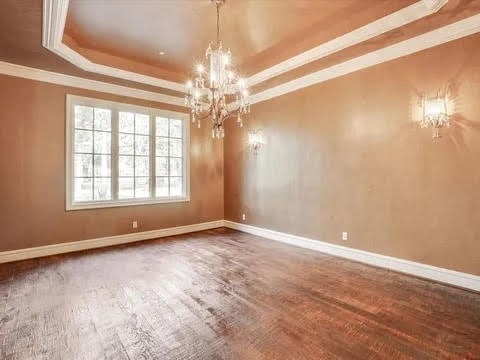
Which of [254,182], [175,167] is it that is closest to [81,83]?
[175,167]

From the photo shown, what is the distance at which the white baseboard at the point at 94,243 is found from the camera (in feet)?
13.7

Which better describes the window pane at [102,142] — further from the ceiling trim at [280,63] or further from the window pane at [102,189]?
the ceiling trim at [280,63]

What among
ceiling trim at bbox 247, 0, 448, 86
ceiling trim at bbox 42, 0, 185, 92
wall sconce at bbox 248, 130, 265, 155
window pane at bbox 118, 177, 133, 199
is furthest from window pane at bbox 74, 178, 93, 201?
ceiling trim at bbox 247, 0, 448, 86

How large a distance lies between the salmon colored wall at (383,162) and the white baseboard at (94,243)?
192cm

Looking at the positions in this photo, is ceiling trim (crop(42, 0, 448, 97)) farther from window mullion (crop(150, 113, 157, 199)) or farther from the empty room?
window mullion (crop(150, 113, 157, 199))

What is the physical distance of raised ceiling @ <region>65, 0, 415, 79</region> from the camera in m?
3.09

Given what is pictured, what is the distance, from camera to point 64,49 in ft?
11.9

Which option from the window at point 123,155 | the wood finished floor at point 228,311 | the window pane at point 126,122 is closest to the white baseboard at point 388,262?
the wood finished floor at point 228,311

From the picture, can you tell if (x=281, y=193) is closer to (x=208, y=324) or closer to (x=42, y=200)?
(x=208, y=324)

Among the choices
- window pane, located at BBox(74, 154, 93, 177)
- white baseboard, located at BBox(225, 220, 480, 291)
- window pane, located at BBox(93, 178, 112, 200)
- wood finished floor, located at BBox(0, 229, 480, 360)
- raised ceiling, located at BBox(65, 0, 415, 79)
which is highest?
raised ceiling, located at BBox(65, 0, 415, 79)

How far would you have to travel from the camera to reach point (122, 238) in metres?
5.22

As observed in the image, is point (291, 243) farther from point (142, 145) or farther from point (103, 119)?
point (103, 119)

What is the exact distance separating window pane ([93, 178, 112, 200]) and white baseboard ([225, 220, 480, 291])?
3392 millimetres

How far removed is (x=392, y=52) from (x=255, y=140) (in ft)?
9.78
